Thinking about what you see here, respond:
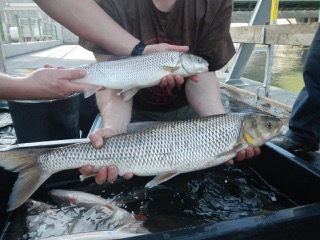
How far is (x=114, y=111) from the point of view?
7.07 feet

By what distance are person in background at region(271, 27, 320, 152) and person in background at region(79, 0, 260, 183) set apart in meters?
0.71

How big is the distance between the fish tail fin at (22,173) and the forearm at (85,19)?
0.83 m

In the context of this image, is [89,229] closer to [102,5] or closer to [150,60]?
[150,60]

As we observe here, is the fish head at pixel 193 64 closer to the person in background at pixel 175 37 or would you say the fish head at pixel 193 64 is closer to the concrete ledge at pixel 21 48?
the person in background at pixel 175 37

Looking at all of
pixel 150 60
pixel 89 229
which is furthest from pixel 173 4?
pixel 89 229

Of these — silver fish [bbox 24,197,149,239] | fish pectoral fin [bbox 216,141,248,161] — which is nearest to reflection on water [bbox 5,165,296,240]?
silver fish [bbox 24,197,149,239]

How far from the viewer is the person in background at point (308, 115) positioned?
2.54 meters

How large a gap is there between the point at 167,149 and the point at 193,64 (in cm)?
73

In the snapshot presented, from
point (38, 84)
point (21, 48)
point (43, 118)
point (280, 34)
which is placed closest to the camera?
point (38, 84)

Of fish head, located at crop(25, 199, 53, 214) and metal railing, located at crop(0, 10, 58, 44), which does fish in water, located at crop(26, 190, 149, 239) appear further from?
Result: metal railing, located at crop(0, 10, 58, 44)

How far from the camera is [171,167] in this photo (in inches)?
66.2

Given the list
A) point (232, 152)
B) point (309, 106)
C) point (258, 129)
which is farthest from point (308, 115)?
point (232, 152)

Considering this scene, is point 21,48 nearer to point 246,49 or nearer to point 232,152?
point 246,49

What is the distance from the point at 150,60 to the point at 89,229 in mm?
1222
